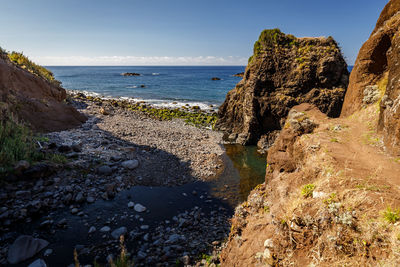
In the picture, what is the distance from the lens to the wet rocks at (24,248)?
7.58m

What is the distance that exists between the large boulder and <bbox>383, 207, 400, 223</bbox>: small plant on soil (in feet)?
23.1

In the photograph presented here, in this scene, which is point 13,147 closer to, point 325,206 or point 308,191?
point 308,191

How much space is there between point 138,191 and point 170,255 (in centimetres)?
550

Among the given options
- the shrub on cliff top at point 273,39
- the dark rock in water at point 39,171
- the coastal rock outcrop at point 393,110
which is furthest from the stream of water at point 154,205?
the shrub on cliff top at point 273,39

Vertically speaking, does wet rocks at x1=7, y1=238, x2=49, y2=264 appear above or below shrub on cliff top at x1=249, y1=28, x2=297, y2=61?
below

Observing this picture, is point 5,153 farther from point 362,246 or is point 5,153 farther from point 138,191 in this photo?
point 362,246

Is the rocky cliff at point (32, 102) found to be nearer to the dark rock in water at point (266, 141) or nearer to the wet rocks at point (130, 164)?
the wet rocks at point (130, 164)

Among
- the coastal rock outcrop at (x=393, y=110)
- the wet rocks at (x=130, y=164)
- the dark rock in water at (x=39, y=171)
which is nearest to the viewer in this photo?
the coastal rock outcrop at (x=393, y=110)

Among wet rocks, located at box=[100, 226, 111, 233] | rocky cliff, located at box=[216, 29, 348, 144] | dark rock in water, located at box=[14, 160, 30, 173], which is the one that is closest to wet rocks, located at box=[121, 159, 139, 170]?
dark rock in water, located at box=[14, 160, 30, 173]

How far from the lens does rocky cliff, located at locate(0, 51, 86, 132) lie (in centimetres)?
1742

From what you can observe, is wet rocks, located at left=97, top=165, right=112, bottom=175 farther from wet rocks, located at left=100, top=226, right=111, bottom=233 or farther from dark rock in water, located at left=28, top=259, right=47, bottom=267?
Answer: dark rock in water, located at left=28, top=259, right=47, bottom=267

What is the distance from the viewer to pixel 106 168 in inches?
542

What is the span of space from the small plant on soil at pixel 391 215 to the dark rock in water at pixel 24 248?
432 inches

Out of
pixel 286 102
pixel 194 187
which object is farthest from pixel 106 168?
pixel 286 102
